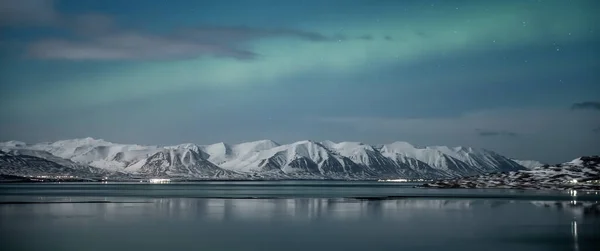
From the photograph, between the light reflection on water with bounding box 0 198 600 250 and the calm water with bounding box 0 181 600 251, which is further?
the light reflection on water with bounding box 0 198 600 250

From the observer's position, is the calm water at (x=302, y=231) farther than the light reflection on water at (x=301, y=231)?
No

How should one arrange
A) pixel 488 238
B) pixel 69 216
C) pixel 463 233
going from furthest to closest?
pixel 69 216 → pixel 463 233 → pixel 488 238

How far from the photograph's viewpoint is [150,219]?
81688 mm

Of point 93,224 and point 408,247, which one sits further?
point 93,224

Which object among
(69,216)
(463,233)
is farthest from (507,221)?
(69,216)

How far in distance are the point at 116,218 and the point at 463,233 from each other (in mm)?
40497

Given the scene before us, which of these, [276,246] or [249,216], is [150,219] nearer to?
[249,216]

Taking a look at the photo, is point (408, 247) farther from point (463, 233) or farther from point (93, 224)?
point (93, 224)

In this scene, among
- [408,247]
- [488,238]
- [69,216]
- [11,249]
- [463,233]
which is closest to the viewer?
[11,249]

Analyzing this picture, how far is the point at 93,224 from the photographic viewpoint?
73125 millimetres

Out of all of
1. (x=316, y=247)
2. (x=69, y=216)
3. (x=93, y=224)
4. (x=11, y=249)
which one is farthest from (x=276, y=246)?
(x=69, y=216)

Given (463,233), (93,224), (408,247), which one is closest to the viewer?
(408,247)

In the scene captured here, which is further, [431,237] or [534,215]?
[534,215]

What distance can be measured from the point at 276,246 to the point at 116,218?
35.4m
